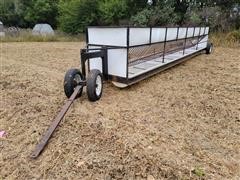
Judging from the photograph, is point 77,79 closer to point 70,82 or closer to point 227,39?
point 70,82

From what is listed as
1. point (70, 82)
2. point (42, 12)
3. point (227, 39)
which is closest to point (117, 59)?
point (70, 82)

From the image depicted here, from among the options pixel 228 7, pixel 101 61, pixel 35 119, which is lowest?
pixel 35 119

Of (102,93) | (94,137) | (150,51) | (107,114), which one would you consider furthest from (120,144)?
(150,51)

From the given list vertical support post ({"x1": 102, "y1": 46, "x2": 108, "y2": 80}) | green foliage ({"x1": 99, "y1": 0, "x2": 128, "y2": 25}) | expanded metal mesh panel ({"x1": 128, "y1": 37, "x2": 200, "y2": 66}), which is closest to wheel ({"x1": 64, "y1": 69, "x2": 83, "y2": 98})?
vertical support post ({"x1": 102, "y1": 46, "x2": 108, "y2": 80})

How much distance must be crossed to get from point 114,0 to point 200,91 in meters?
10.9

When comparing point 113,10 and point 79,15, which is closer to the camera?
point 113,10

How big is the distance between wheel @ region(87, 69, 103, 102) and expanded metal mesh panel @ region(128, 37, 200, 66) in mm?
769

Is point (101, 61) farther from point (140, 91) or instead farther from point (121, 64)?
point (140, 91)

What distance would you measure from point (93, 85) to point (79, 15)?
13008 millimetres

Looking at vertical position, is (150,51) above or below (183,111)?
above

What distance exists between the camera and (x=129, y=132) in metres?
2.09

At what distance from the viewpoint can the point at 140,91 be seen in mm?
3256

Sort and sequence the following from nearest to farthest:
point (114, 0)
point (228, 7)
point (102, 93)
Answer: point (102, 93) < point (228, 7) < point (114, 0)

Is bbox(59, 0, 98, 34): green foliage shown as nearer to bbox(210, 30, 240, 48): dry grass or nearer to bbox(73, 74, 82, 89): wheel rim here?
bbox(210, 30, 240, 48): dry grass
